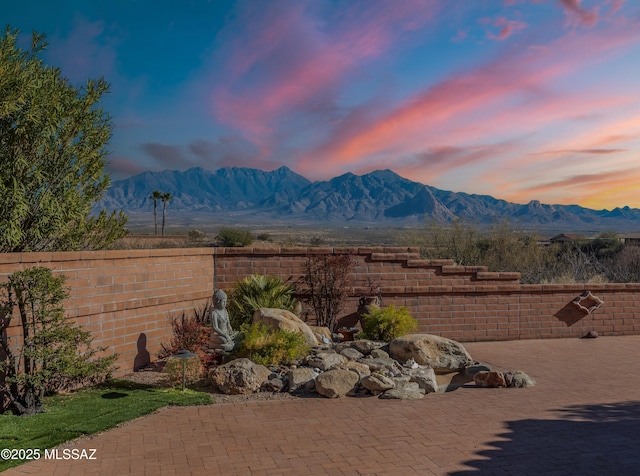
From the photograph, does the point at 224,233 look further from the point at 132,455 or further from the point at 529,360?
the point at 132,455

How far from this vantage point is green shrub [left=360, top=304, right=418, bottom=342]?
11.8 metres

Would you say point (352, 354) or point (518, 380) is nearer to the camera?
point (518, 380)

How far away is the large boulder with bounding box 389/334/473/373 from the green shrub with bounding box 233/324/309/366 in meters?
1.84

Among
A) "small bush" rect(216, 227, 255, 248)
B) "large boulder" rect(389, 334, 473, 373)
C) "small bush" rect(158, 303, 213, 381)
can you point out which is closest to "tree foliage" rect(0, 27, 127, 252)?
"small bush" rect(158, 303, 213, 381)

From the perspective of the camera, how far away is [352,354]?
33.7ft

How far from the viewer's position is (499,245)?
23641 millimetres

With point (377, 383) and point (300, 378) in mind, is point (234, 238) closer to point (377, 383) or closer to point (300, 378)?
point (300, 378)

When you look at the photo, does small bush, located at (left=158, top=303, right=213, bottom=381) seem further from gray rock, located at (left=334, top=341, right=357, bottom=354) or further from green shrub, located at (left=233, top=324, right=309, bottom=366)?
gray rock, located at (left=334, top=341, right=357, bottom=354)

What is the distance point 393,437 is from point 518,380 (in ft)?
11.6

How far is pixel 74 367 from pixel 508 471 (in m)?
5.92

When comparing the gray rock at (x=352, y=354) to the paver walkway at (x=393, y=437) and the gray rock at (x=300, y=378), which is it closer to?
the gray rock at (x=300, y=378)

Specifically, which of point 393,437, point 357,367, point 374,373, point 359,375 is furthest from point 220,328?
point 393,437

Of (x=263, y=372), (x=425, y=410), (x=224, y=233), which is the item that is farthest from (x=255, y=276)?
(x=224, y=233)

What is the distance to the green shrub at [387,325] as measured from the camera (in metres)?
11.8
